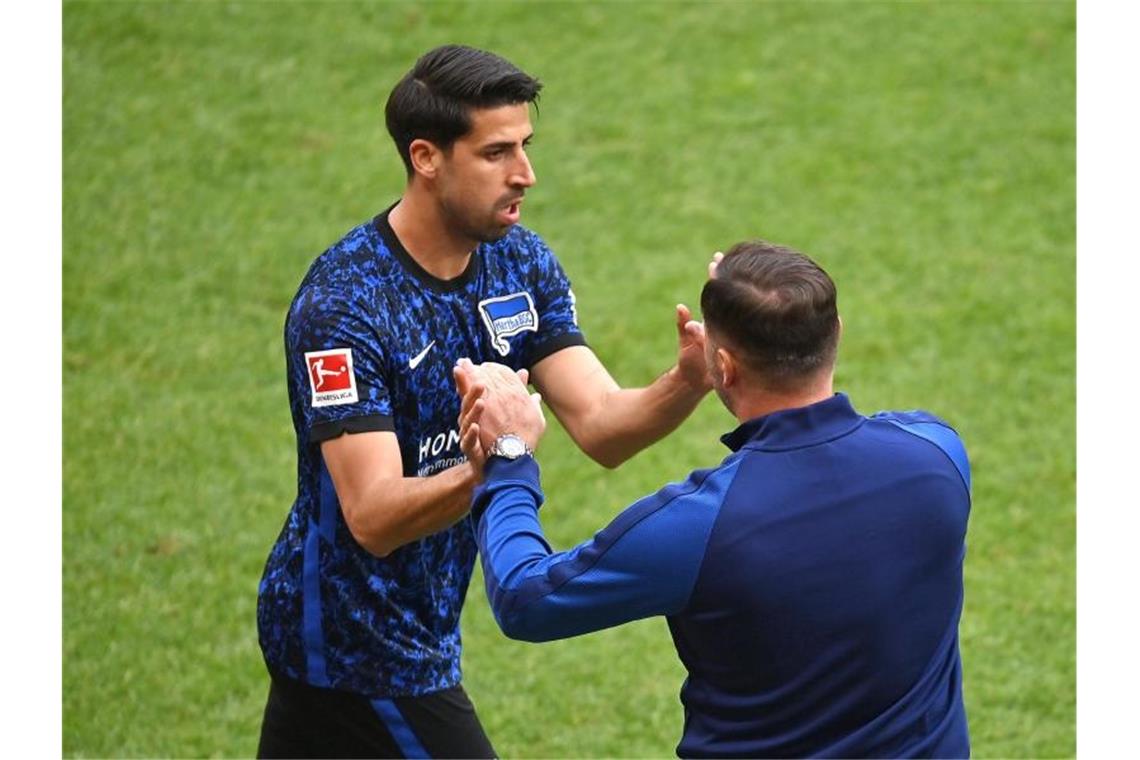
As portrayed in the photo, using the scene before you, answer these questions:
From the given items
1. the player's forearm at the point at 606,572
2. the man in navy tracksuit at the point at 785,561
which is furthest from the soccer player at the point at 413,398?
the man in navy tracksuit at the point at 785,561

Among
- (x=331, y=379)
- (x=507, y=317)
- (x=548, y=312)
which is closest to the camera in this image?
(x=331, y=379)

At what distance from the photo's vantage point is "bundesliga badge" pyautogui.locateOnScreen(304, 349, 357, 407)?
399 centimetres

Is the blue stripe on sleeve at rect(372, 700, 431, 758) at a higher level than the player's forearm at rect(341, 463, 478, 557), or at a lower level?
lower

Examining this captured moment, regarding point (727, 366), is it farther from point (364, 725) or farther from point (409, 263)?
point (364, 725)

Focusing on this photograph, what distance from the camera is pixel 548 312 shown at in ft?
14.8

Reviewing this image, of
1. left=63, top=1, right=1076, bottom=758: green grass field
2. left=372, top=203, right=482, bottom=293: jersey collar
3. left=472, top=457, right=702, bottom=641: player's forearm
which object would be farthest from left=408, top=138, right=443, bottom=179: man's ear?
left=63, top=1, right=1076, bottom=758: green grass field

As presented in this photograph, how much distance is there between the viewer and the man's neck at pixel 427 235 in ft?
13.9

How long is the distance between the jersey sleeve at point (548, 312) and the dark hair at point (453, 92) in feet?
1.56

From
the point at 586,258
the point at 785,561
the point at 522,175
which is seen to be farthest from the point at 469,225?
the point at 586,258

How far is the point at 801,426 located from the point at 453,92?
1.37 meters

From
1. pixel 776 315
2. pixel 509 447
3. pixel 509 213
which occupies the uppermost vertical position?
pixel 509 213

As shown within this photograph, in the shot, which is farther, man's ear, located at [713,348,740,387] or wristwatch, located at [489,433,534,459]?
wristwatch, located at [489,433,534,459]

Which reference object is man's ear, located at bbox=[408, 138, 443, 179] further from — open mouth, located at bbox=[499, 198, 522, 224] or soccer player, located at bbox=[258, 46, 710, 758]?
open mouth, located at bbox=[499, 198, 522, 224]

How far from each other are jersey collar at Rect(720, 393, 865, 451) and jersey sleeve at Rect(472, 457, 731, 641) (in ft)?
0.38
